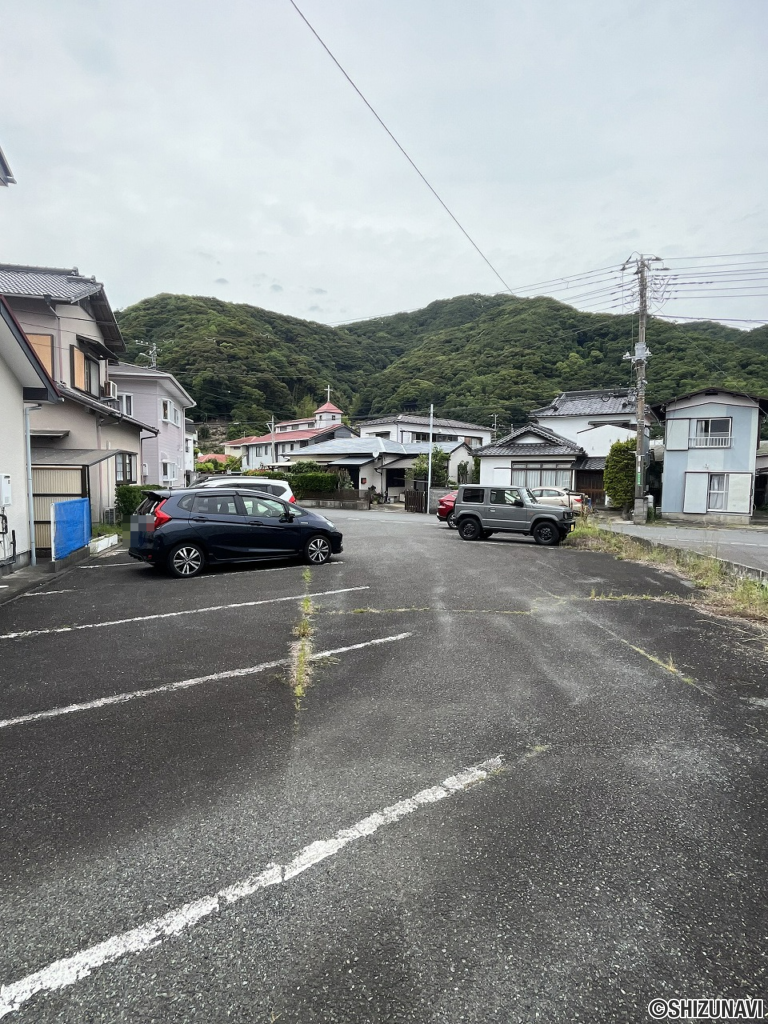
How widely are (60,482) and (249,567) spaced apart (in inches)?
194

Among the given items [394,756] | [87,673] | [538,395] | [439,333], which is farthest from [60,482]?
[439,333]

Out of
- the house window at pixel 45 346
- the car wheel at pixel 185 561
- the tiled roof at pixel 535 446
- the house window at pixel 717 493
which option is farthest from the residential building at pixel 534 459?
the car wheel at pixel 185 561

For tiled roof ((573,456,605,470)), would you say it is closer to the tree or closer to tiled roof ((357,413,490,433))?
the tree

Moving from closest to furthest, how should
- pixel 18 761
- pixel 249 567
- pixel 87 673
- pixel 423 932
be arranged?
pixel 423 932 < pixel 18 761 < pixel 87 673 < pixel 249 567

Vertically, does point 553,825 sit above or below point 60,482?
below

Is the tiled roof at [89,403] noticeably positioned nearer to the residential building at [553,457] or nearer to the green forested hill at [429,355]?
the residential building at [553,457]

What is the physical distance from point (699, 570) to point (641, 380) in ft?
59.6

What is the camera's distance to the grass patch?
7.39 meters

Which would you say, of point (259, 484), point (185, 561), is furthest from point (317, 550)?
point (259, 484)

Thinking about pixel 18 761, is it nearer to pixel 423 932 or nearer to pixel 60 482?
pixel 423 932

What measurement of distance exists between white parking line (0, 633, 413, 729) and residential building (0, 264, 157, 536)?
932 centimetres

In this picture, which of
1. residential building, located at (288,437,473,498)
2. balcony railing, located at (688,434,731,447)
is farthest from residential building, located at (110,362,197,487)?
balcony railing, located at (688,434,731,447)

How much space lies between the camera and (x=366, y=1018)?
1748 millimetres

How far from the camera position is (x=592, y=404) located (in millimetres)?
44906
